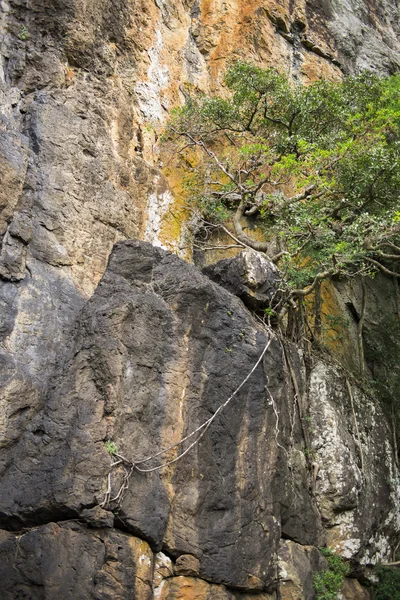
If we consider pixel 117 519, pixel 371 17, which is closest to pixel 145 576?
pixel 117 519

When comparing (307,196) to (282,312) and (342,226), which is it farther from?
(282,312)

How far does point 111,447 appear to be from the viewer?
23.1 feet

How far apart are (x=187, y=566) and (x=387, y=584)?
168 inches

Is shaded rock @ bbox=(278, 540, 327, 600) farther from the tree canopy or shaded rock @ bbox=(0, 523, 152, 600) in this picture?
the tree canopy

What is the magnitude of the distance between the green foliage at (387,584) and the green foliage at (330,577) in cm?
83

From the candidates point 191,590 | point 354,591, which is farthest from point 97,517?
point 354,591

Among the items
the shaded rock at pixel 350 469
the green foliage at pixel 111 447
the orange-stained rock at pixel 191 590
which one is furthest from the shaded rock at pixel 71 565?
the shaded rock at pixel 350 469

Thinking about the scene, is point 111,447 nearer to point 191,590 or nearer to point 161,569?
point 161,569

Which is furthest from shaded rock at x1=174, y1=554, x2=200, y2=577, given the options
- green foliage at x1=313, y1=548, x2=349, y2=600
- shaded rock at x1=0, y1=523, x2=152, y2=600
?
green foliage at x1=313, y1=548, x2=349, y2=600

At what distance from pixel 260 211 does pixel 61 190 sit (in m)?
4.58

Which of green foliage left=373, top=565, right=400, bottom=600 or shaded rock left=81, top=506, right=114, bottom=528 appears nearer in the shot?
shaded rock left=81, top=506, right=114, bottom=528

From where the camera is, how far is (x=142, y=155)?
1184cm

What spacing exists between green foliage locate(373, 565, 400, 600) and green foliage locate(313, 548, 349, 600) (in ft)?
2.72

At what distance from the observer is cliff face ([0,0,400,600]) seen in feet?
22.5
